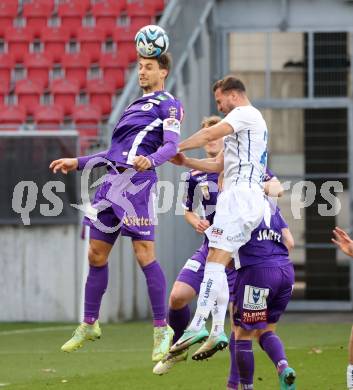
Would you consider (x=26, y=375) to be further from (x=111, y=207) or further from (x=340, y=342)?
(x=340, y=342)

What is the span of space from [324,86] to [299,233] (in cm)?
209

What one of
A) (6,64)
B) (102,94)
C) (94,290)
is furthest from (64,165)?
(6,64)

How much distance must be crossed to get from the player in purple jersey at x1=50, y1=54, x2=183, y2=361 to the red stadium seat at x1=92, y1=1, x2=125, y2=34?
32.6 ft

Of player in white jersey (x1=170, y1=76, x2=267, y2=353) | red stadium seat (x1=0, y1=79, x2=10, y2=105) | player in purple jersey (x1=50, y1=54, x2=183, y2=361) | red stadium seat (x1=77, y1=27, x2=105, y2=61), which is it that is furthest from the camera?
red stadium seat (x1=77, y1=27, x2=105, y2=61)

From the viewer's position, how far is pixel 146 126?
31.8ft

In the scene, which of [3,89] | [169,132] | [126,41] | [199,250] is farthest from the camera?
[126,41]

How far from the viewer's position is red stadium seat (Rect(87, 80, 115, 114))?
18781 millimetres

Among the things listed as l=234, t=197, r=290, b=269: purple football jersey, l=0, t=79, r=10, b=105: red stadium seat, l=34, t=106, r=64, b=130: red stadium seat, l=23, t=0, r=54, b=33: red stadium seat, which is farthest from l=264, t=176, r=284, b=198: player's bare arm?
l=23, t=0, r=54, b=33: red stadium seat

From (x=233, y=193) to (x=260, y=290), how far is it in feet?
2.41

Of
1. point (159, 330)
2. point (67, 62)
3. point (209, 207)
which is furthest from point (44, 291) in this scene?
point (159, 330)

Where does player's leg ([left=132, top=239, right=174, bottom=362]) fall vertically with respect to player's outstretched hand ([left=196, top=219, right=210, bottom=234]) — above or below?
below

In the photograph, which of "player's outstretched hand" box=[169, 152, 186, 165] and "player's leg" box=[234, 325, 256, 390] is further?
"player's leg" box=[234, 325, 256, 390]

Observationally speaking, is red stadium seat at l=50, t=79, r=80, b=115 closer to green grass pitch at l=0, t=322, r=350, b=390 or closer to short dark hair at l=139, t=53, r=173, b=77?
green grass pitch at l=0, t=322, r=350, b=390

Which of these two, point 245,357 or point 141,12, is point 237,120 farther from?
point 141,12
